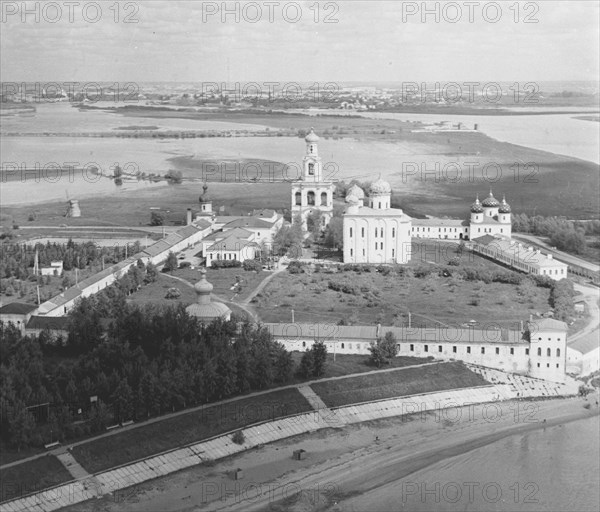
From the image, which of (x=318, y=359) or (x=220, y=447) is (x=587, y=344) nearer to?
(x=318, y=359)

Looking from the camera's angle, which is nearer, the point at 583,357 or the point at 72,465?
the point at 72,465

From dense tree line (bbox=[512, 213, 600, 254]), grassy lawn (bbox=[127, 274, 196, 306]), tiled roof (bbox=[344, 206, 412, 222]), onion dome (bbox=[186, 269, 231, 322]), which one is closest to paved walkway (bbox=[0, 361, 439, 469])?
onion dome (bbox=[186, 269, 231, 322])

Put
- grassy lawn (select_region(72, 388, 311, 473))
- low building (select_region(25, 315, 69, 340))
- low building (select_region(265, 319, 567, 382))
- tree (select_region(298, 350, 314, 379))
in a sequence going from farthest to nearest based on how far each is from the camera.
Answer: low building (select_region(25, 315, 69, 340)), low building (select_region(265, 319, 567, 382)), tree (select_region(298, 350, 314, 379)), grassy lawn (select_region(72, 388, 311, 473))

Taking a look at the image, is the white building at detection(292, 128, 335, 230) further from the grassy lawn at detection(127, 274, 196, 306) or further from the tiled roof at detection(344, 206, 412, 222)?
the grassy lawn at detection(127, 274, 196, 306)

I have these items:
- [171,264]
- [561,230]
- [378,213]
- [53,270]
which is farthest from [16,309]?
[561,230]

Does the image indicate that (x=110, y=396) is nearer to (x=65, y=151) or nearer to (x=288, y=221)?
(x=288, y=221)

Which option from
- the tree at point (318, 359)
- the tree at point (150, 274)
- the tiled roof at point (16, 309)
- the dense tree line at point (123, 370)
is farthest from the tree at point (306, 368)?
the tree at point (150, 274)
